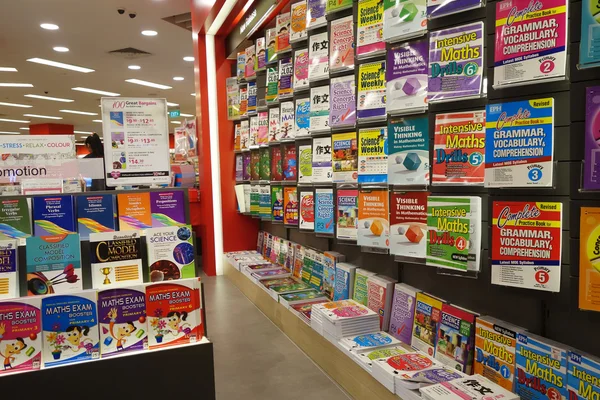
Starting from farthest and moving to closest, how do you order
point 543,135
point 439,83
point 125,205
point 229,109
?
point 229,109, point 439,83, point 125,205, point 543,135

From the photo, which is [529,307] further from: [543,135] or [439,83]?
[439,83]

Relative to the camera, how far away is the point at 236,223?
235 inches

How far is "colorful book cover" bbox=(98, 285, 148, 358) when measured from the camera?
6.02 ft

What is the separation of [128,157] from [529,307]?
2022mm

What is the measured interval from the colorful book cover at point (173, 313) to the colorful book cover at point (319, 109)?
198 centimetres

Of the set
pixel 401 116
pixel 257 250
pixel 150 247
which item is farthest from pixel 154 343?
pixel 257 250

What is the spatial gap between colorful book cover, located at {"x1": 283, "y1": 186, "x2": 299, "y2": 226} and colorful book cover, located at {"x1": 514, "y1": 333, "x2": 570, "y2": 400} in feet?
8.19

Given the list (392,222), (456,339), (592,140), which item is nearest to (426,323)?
(456,339)

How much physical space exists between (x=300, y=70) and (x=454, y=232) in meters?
2.20

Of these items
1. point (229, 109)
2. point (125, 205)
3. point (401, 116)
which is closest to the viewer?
point (125, 205)

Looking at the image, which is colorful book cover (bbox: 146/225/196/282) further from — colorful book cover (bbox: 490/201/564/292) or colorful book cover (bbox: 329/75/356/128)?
colorful book cover (bbox: 329/75/356/128)

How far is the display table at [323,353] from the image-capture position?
246cm

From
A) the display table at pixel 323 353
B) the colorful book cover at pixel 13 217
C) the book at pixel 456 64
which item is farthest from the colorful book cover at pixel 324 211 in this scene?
the colorful book cover at pixel 13 217

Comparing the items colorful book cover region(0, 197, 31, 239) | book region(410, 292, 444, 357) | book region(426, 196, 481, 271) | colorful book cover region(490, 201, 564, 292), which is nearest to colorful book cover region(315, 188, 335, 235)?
book region(410, 292, 444, 357)
